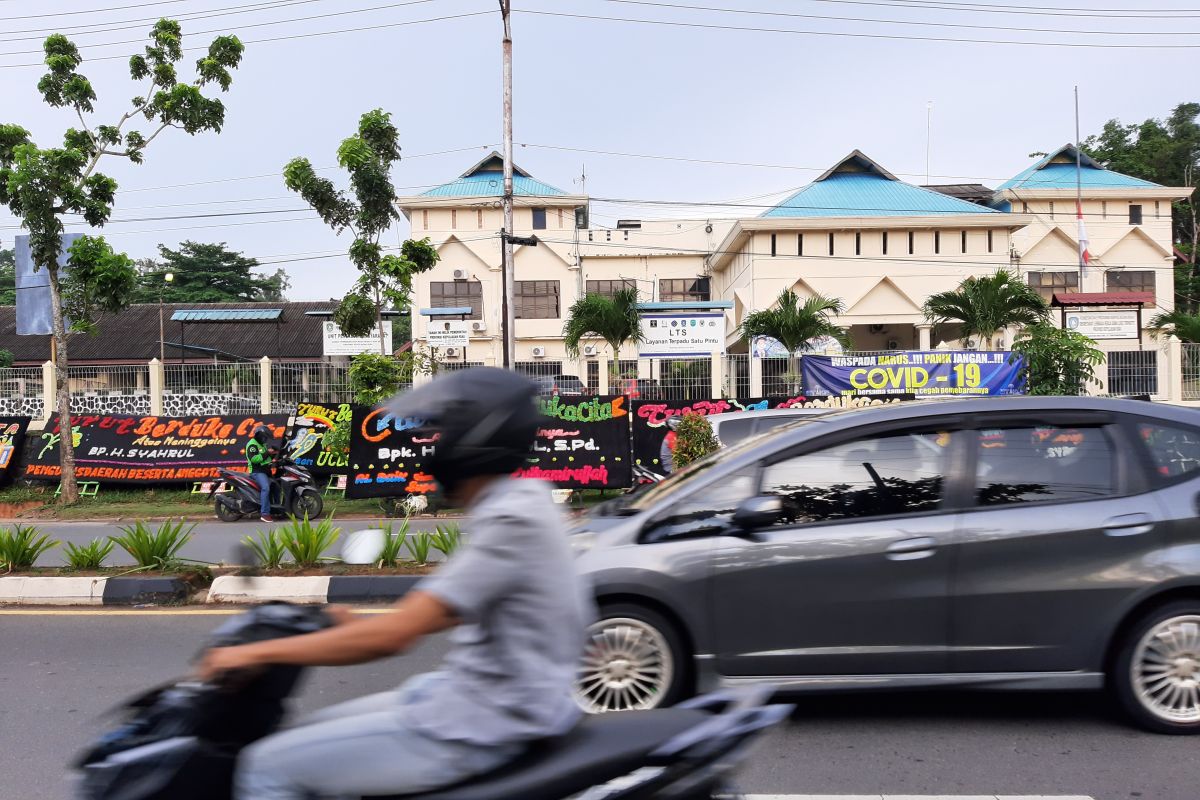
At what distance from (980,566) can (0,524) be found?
1571 centimetres

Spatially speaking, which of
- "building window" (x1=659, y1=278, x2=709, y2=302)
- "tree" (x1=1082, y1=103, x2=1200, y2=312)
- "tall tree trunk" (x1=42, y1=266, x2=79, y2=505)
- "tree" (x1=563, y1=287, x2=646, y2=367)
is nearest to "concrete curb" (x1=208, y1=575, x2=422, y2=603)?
"tall tree trunk" (x1=42, y1=266, x2=79, y2=505)

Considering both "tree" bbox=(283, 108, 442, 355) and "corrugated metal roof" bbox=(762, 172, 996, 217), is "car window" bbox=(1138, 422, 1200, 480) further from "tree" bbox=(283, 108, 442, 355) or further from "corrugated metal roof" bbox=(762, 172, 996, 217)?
"corrugated metal roof" bbox=(762, 172, 996, 217)

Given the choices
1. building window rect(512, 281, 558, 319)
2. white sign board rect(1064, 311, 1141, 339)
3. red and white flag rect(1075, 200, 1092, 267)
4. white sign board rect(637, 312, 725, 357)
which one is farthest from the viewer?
building window rect(512, 281, 558, 319)

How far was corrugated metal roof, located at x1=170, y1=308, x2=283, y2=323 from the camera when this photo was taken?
139 feet

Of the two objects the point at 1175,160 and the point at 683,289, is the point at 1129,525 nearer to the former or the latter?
the point at 683,289

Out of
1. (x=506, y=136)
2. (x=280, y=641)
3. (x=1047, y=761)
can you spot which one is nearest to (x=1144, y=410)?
(x=1047, y=761)

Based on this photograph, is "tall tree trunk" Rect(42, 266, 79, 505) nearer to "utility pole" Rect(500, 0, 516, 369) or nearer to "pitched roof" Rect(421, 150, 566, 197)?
"utility pole" Rect(500, 0, 516, 369)

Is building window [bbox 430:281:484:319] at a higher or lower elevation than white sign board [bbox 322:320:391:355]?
higher

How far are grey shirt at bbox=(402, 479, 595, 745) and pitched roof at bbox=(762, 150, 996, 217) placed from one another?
3671 cm

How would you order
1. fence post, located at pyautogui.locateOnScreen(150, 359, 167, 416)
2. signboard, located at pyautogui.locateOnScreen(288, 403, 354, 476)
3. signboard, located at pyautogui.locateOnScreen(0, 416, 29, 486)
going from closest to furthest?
signboard, located at pyautogui.locateOnScreen(288, 403, 354, 476) → signboard, located at pyautogui.locateOnScreen(0, 416, 29, 486) → fence post, located at pyautogui.locateOnScreen(150, 359, 167, 416)

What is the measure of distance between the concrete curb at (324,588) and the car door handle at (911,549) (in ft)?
14.0

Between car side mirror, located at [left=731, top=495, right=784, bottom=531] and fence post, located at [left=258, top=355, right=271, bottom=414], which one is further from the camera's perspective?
fence post, located at [left=258, top=355, right=271, bottom=414]

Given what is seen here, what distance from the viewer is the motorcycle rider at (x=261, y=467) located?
44.9ft

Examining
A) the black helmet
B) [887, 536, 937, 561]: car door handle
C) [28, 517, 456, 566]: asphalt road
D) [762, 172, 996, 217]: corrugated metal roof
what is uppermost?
[762, 172, 996, 217]: corrugated metal roof
